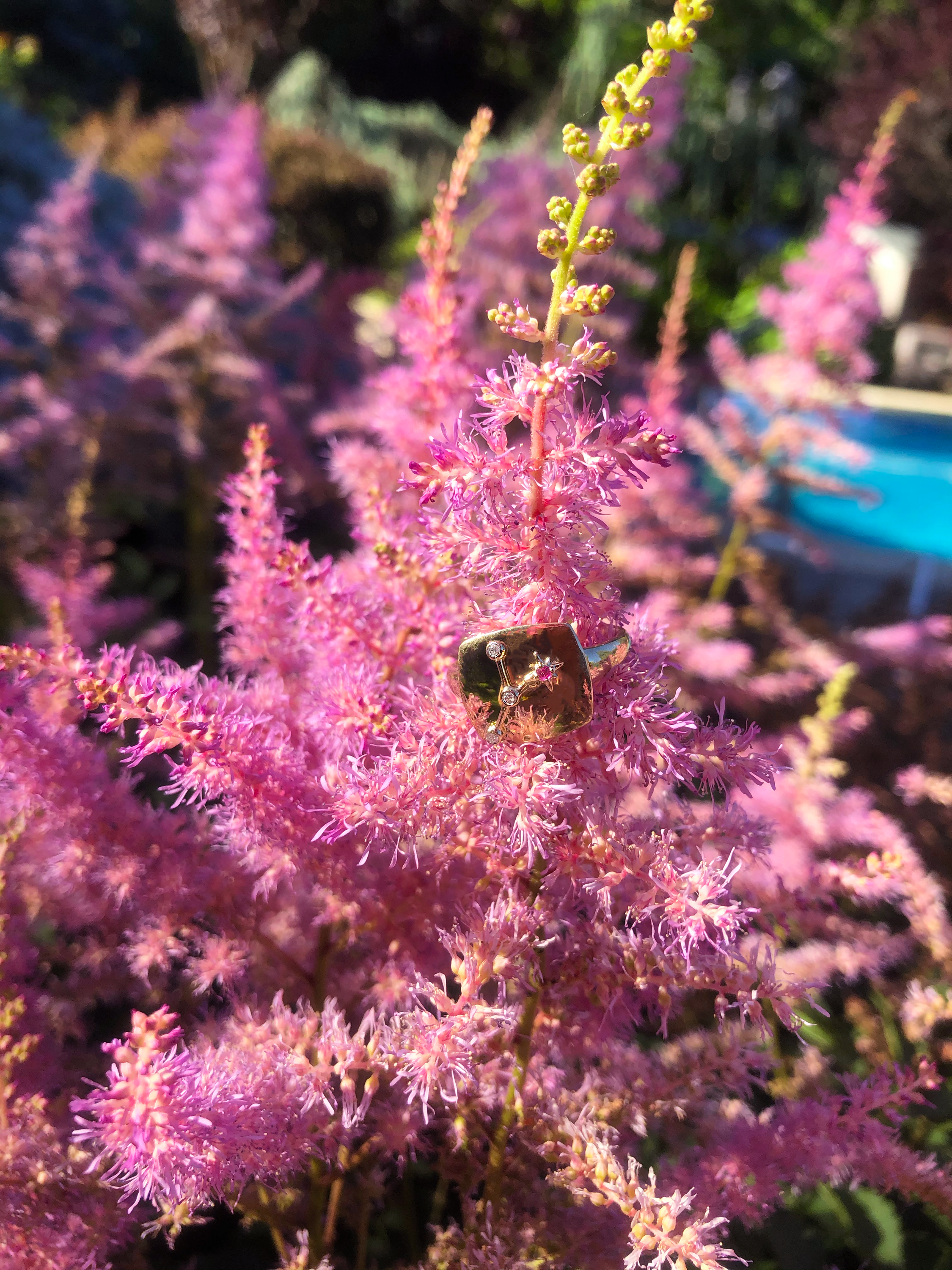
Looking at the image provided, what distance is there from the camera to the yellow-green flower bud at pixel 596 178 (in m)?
0.52

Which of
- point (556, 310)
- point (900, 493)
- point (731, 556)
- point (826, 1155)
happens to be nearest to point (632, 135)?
point (556, 310)

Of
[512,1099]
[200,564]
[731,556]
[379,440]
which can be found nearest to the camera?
[512,1099]

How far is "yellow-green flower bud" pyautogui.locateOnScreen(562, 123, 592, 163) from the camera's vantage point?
0.55 meters

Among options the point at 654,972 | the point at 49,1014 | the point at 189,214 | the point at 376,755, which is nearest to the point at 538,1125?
the point at 654,972

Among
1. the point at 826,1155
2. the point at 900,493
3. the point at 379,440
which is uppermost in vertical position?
the point at 379,440

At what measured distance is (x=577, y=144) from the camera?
0.55 metres

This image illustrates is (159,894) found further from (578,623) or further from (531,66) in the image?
(531,66)

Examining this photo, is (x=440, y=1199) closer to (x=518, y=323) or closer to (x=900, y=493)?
(x=518, y=323)

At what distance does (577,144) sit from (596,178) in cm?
3

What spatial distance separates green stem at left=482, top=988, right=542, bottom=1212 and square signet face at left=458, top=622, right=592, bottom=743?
0.20 metres

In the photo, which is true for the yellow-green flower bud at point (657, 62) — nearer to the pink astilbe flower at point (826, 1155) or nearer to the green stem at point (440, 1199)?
the pink astilbe flower at point (826, 1155)

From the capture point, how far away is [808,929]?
850 millimetres

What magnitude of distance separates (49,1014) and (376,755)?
0.46 m

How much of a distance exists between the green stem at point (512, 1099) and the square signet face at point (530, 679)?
0.20 m
